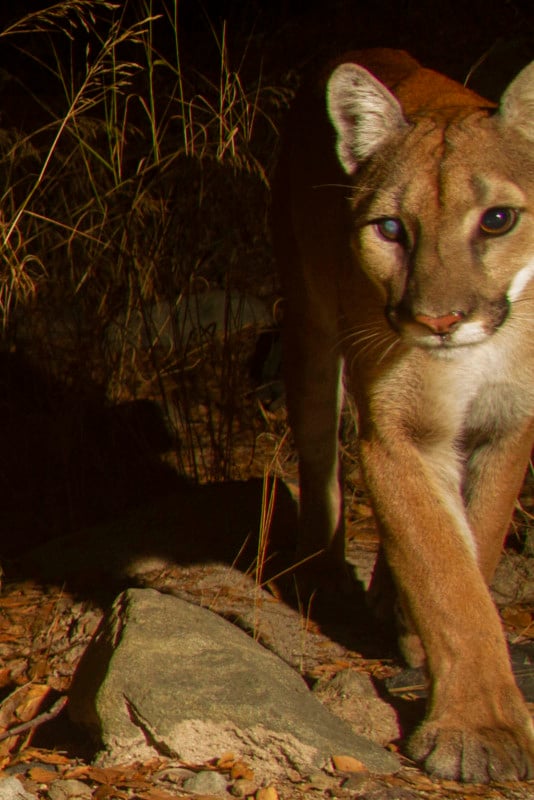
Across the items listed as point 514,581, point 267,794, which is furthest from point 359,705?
point 514,581

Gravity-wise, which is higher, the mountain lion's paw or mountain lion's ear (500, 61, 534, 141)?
mountain lion's ear (500, 61, 534, 141)

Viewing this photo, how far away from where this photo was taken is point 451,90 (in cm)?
377

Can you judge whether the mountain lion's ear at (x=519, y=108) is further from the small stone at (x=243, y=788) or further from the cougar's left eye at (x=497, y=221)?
the small stone at (x=243, y=788)

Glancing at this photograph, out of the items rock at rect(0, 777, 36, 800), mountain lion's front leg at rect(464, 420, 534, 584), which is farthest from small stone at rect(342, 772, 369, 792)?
mountain lion's front leg at rect(464, 420, 534, 584)

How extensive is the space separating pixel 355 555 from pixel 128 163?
369 centimetres

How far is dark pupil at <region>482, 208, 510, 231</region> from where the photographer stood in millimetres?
2953

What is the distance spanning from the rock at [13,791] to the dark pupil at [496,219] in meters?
1.62

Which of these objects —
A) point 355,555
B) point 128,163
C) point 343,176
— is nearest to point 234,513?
point 355,555

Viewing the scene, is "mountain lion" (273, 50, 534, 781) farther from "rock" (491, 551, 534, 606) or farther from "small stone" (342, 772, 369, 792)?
"rock" (491, 551, 534, 606)

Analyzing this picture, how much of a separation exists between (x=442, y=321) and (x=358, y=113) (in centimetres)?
76

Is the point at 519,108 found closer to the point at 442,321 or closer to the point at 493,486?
the point at 442,321

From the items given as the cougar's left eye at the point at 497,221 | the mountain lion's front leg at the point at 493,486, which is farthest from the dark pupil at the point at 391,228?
the mountain lion's front leg at the point at 493,486

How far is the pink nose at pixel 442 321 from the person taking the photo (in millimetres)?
2840

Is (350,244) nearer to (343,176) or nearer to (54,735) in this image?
(343,176)
